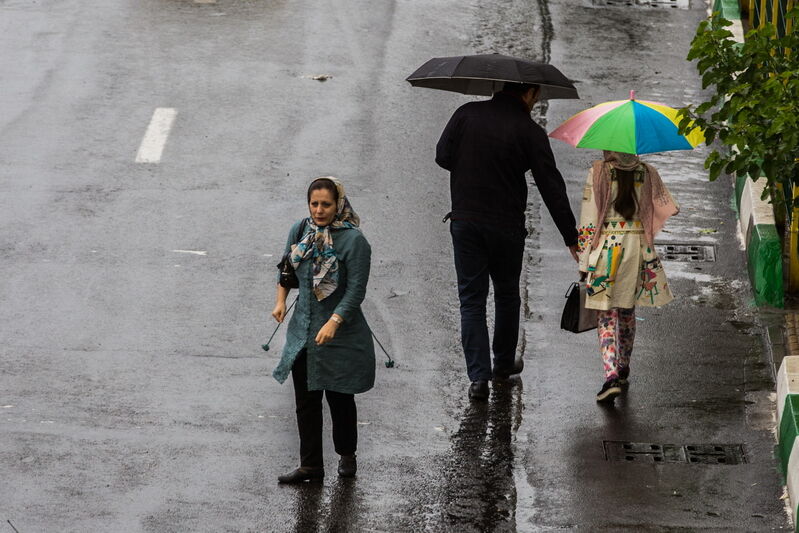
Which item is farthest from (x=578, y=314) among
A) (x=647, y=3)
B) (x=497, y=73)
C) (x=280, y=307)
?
(x=647, y=3)

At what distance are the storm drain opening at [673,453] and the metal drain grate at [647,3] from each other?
404 inches

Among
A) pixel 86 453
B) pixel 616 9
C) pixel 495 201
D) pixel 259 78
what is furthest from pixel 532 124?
pixel 616 9

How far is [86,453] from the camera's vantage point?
7984 mm

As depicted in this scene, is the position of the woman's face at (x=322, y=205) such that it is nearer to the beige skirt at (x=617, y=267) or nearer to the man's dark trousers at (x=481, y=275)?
the man's dark trousers at (x=481, y=275)

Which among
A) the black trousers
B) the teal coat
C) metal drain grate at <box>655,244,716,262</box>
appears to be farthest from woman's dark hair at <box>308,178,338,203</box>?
metal drain grate at <box>655,244,716,262</box>

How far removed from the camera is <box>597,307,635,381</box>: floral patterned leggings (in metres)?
8.89

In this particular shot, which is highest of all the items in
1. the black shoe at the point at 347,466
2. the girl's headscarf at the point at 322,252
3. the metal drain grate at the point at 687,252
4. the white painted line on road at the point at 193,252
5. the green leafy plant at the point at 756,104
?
the green leafy plant at the point at 756,104

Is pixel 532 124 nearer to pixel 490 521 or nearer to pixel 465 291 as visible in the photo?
pixel 465 291

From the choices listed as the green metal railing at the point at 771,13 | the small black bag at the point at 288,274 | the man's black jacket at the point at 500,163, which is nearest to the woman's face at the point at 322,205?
the small black bag at the point at 288,274

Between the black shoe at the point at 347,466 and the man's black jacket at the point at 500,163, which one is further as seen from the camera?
the man's black jacket at the point at 500,163

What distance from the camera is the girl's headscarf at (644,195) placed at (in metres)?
8.80

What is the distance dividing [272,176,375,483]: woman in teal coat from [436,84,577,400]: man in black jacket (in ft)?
4.45

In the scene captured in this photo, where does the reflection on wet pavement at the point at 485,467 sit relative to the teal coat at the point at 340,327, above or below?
below

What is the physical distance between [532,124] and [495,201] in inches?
20.2
